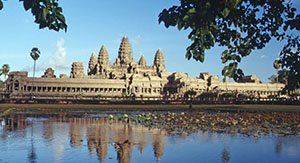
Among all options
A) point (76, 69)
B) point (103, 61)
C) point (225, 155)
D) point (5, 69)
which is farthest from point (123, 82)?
point (225, 155)

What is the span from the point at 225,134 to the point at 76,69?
417 feet

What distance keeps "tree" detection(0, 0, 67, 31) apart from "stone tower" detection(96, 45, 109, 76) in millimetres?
132611

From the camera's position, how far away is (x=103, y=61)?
458 ft

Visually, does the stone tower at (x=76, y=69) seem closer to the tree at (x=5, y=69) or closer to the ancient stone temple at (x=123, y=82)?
the ancient stone temple at (x=123, y=82)

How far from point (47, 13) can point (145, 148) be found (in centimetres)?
1043

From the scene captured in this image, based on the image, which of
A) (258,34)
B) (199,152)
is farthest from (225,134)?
(258,34)

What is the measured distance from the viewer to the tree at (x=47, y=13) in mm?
4109

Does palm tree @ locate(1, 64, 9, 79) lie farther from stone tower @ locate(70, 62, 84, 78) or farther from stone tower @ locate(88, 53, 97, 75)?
stone tower @ locate(88, 53, 97, 75)

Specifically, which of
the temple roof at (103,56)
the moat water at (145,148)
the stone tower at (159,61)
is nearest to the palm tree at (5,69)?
the temple roof at (103,56)

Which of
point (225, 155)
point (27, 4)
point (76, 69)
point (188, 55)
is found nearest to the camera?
point (27, 4)

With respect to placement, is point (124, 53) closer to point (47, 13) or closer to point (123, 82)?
point (123, 82)

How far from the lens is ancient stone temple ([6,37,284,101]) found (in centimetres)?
10331

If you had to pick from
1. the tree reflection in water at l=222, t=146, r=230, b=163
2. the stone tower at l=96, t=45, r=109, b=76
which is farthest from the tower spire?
the tree reflection in water at l=222, t=146, r=230, b=163

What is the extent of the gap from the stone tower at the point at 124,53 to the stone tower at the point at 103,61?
18.6ft
